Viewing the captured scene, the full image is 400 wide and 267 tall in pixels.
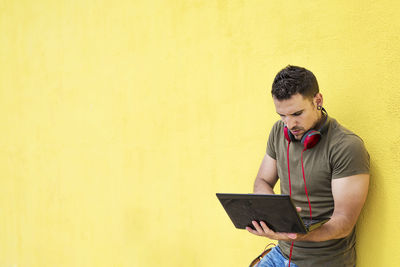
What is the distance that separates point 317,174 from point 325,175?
4 cm

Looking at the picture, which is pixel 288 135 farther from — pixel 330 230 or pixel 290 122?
pixel 330 230

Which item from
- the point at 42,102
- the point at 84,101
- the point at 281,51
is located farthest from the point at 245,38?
the point at 42,102

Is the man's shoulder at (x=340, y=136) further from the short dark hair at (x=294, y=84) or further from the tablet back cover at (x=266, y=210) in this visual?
the tablet back cover at (x=266, y=210)

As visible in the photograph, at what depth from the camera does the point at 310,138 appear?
1.97 m

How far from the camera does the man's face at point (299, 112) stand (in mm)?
1958

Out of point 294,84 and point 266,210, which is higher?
point 294,84

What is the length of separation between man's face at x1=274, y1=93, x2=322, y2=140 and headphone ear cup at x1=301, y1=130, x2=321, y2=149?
0.03 metres

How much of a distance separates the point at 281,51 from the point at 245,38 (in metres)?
0.28

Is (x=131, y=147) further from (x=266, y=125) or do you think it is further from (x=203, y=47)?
(x=266, y=125)

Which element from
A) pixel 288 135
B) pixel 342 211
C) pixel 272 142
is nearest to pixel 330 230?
pixel 342 211

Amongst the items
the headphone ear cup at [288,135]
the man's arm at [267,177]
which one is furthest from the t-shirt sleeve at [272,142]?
the headphone ear cup at [288,135]

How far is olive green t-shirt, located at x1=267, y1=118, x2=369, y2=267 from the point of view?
192 centimetres

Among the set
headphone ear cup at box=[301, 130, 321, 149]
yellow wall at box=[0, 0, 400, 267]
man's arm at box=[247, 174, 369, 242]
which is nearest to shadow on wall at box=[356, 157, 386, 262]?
yellow wall at box=[0, 0, 400, 267]

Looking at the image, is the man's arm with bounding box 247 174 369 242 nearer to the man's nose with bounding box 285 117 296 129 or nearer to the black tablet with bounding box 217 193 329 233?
the black tablet with bounding box 217 193 329 233
